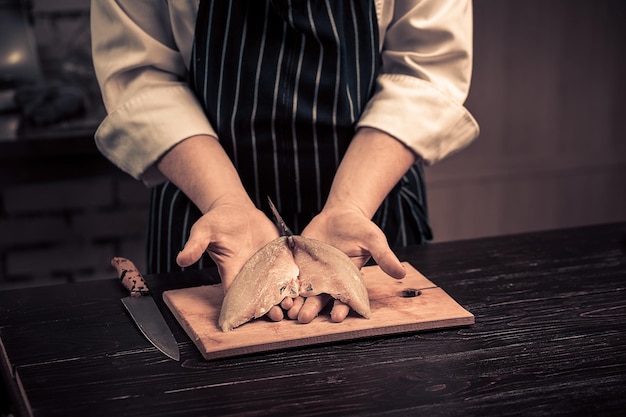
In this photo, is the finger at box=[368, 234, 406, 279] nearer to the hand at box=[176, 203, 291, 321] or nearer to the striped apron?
the hand at box=[176, 203, 291, 321]

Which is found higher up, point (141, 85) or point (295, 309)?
point (141, 85)

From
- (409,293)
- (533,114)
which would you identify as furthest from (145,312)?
(533,114)

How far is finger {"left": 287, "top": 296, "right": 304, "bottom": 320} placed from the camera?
39.8 inches

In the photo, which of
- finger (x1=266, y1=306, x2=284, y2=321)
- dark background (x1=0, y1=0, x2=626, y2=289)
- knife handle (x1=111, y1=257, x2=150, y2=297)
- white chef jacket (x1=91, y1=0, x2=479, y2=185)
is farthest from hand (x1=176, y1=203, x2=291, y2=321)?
dark background (x1=0, y1=0, x2=626, y2=289)

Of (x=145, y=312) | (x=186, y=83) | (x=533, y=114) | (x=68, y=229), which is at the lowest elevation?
(x=68, y=229)

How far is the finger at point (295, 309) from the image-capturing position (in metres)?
1.01

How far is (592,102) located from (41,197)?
2152 millimetres

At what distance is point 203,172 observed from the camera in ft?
4.17

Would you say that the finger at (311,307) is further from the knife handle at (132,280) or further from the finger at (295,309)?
the knife handle at (132,280)

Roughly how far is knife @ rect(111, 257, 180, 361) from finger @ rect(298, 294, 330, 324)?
0.48 ft

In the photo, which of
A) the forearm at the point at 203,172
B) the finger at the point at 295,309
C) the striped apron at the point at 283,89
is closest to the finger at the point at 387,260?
the finger at the point at 295,309

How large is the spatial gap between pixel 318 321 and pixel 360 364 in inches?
4.3

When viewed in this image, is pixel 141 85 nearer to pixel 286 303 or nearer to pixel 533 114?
pixel 286 303

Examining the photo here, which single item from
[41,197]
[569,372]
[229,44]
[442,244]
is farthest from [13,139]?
[569,372]
